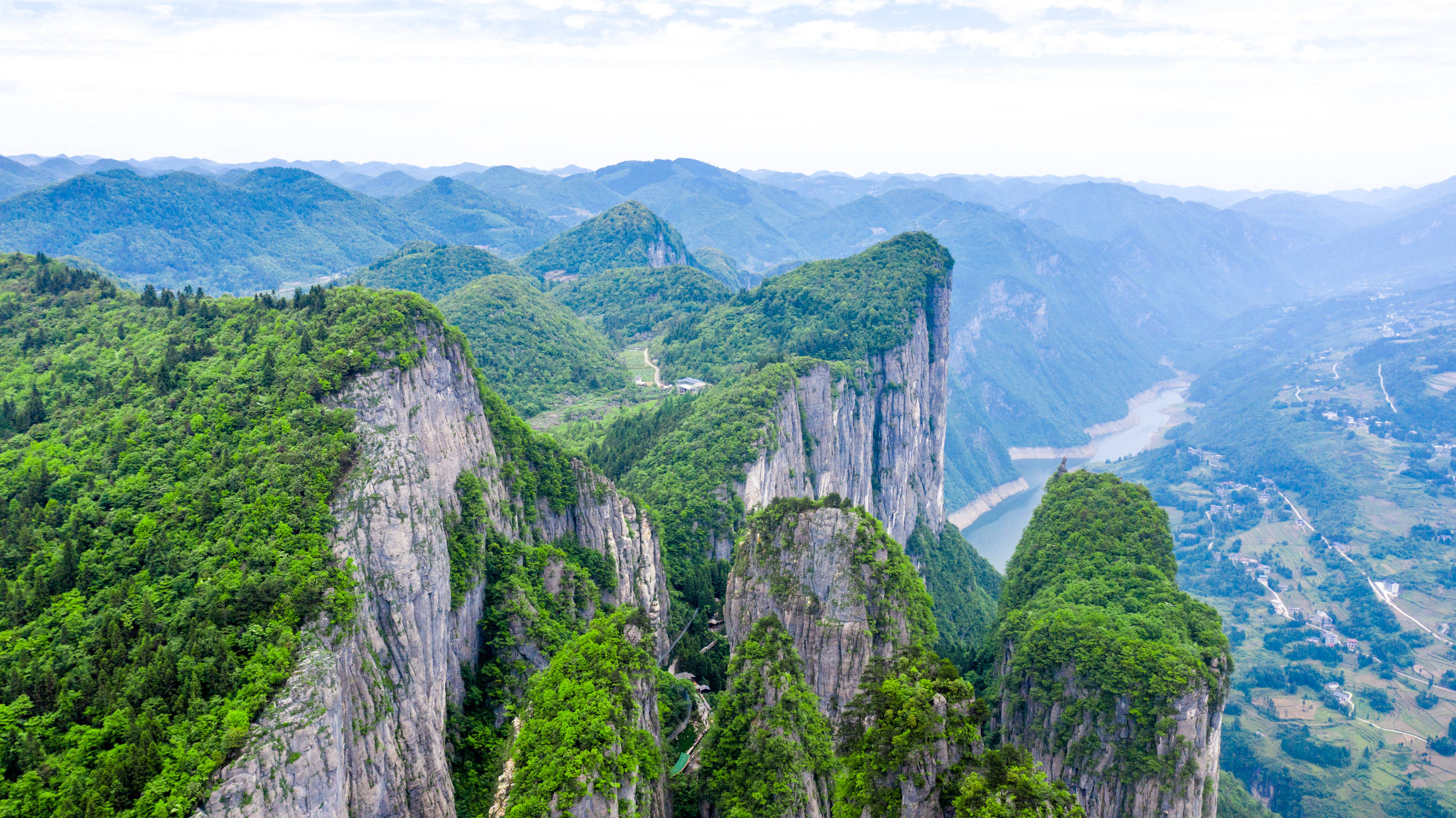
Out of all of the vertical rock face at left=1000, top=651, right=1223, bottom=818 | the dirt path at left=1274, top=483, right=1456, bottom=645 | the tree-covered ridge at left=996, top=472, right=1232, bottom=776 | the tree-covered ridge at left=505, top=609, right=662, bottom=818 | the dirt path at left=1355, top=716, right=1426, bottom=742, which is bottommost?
the dirt path at left=1355, top=716, right=1426, bottom=742

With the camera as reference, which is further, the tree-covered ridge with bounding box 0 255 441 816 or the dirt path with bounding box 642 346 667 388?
the dirt path with bounding box 642 346 667 388

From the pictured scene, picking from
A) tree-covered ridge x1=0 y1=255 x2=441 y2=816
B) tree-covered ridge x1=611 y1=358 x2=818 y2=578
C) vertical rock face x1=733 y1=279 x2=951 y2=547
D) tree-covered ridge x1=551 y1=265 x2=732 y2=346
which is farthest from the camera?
tree-covered ridge x1=551 y1=265 x2=732 y2=346

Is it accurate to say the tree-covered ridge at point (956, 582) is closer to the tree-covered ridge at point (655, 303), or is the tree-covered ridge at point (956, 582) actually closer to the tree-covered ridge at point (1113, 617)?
the tree-covered ridge at point (1113, 617)

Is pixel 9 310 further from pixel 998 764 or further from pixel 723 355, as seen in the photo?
pixel 723 355

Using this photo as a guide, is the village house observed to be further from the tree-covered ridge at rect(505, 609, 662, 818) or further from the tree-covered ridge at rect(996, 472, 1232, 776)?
the tree-covered ridge at rect(505, 609, 662, 818)

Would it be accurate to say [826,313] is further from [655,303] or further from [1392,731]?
[1392,731]

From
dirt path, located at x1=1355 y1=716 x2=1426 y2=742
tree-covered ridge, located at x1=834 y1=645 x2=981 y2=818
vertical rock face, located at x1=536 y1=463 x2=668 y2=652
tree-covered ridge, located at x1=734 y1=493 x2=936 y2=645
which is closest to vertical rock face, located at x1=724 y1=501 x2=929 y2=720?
tree-covered ridge, located at x1=734 y1=493 x2=936 y2=645

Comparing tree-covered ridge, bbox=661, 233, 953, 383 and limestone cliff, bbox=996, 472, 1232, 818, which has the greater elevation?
tree-covered ridge, bbox=661, 233, 953, 383
